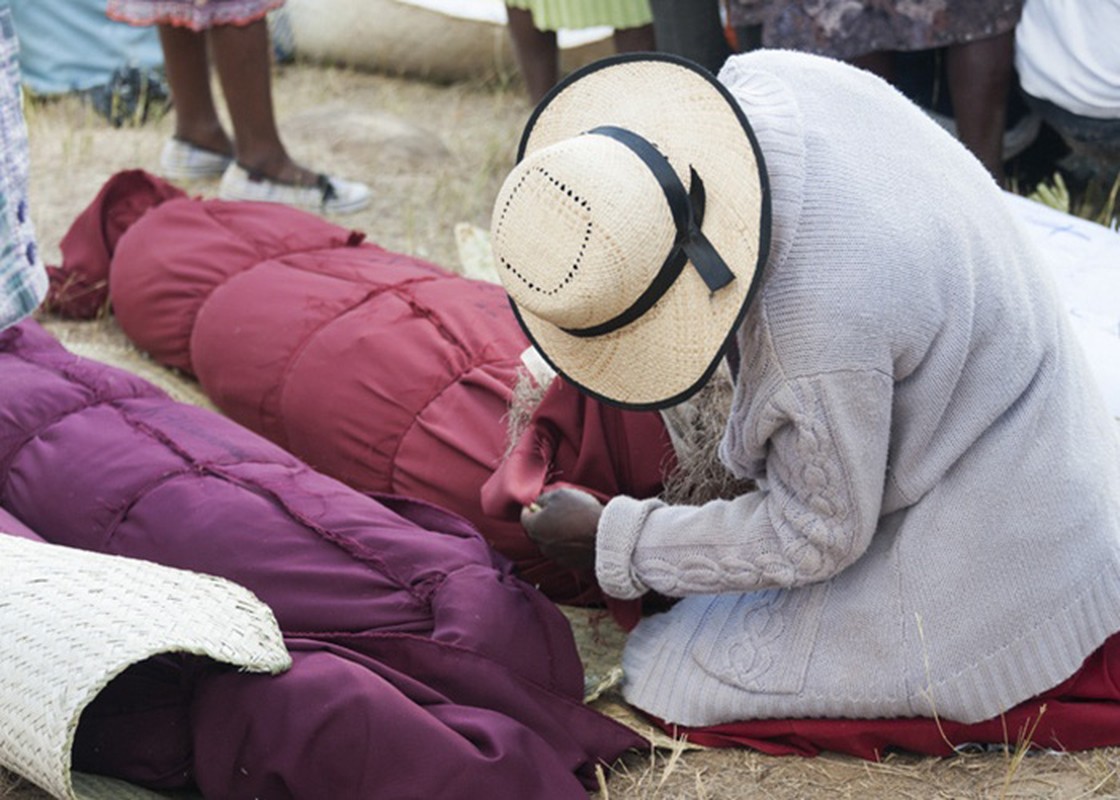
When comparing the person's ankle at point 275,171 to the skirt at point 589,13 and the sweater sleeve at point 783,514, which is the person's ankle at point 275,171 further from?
the sweater sleeve at point 783,514

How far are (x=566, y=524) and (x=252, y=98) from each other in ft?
8.70

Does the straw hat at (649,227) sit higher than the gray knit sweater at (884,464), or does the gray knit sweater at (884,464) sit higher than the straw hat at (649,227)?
the straw hat at (649,227)

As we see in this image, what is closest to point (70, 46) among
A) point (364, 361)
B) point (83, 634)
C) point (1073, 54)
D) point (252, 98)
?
point (252, 98)

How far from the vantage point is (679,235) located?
193 centimetres

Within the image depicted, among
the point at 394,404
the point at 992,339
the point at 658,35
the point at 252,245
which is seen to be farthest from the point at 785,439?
the point at 658,35

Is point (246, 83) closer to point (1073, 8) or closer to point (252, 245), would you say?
point (252, 245)

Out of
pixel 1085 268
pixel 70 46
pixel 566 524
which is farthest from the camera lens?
pixel 70 46

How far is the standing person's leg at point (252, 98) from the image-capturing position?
452cm

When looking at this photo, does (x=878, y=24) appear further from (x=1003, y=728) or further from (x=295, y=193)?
(x=1003, y=728)

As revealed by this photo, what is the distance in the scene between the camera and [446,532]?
8.37ft

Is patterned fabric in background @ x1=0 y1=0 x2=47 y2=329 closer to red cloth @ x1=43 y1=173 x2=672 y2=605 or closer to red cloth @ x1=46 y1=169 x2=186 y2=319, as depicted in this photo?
red cloth @ x1=43 y1=173 x2=672 y2=605

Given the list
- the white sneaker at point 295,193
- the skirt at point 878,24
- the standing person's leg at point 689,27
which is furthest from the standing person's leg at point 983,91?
the white sneaker at point 295,193

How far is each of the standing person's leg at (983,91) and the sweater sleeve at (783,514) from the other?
6.41 ft

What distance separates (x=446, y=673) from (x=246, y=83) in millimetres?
2827
